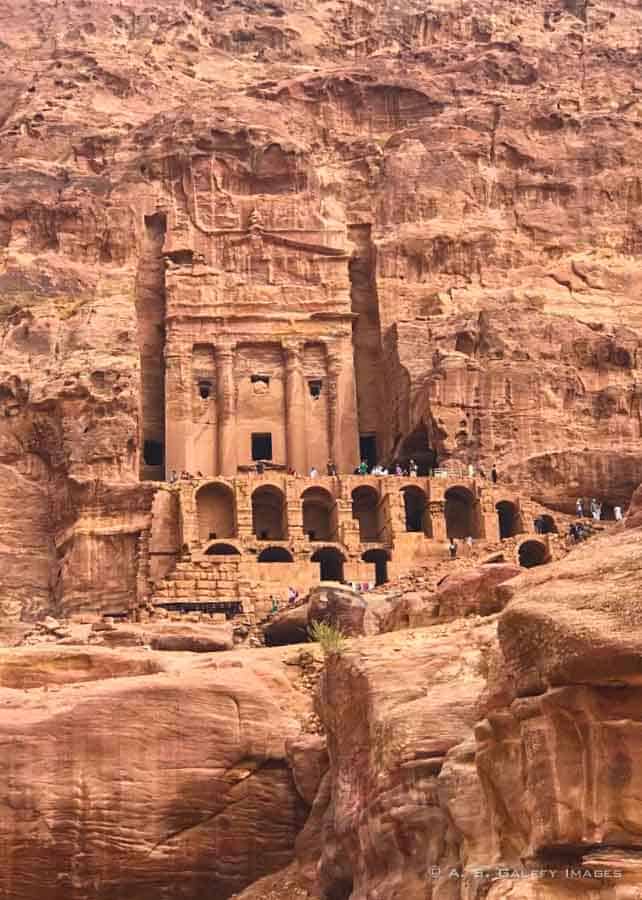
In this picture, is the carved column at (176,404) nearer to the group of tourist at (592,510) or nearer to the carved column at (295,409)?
the carved column at (295,409)

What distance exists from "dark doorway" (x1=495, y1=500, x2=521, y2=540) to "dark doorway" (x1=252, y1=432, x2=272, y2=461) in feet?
42.5

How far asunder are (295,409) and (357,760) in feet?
149

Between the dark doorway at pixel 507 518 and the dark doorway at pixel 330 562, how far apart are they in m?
6.65

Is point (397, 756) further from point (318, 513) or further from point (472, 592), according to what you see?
point (318, 513)

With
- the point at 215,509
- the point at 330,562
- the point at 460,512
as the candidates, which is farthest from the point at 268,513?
the point at 460,512

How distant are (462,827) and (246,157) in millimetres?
57947

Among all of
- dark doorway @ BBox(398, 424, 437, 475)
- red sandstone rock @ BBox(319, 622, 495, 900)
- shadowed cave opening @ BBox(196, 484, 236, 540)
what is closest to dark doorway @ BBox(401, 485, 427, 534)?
dark doorway @ BBox(398, 424, 437, 475)

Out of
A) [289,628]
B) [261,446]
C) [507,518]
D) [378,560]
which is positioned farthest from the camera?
[261,446]

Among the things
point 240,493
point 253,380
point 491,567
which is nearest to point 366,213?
point 253,380

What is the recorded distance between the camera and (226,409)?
6550cm

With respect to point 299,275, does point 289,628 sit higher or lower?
lower

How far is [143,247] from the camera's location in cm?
6962

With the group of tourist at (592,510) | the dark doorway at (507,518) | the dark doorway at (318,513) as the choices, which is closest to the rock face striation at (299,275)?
the group of tourist at (592,510)

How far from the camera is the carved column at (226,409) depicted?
64188 mm
